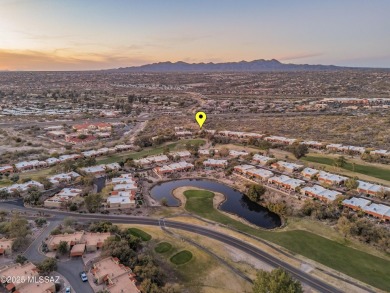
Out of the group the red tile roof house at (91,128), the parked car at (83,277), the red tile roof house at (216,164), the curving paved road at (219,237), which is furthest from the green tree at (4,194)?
the red tile roof house at (91,128)

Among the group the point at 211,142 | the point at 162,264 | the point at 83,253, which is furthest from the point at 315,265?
the point at 211,142

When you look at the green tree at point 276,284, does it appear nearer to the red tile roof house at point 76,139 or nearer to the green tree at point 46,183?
the green tree at point 46,183

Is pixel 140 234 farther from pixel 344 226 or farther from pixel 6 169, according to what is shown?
pixel 6 169

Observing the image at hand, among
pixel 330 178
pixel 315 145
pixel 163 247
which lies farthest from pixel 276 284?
pixel 315 145

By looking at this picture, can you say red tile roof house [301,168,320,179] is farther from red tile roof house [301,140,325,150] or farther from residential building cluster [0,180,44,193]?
residential building cluster [0,180,44,193]

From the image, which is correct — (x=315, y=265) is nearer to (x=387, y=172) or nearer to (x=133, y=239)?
(x=133, y=239)
